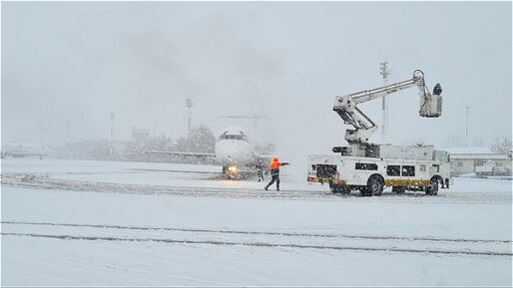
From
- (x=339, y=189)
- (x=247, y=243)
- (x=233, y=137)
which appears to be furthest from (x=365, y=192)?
(x=233, y=137)

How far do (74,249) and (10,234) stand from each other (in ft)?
8.19

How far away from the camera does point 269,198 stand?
21453mm

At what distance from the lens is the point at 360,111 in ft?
85.6

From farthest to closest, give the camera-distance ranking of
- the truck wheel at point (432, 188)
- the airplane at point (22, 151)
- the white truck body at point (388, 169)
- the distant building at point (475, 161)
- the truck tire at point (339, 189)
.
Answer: the airplane at point (22, 151) < the distant building at point (475, 161) < the truck wheel at point (432, 188) < the truck tire at point (339, 189) < the white truck body at point (388, 169)

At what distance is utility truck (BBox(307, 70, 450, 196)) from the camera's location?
24.1m

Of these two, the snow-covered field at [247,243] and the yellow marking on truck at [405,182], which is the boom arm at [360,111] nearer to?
the yellow marking on truck at [405,182]

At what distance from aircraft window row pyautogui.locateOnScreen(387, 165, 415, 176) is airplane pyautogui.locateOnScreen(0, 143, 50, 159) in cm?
9765

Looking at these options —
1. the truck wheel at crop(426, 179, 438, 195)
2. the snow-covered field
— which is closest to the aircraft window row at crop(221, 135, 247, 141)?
the truck wheel at crop(426, 179, 438, 195)

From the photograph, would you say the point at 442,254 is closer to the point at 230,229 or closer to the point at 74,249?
the point at 230,229

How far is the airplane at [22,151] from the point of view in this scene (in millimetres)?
110331

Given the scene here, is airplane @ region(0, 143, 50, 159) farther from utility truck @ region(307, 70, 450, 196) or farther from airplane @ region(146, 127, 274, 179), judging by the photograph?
utility truck @ region(307, 70, 450, 196)

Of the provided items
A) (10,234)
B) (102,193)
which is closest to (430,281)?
(10,234)

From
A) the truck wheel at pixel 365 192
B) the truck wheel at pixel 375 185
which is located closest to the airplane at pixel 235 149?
the truck wheel at pixel 365 192

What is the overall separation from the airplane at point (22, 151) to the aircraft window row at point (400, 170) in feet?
320
